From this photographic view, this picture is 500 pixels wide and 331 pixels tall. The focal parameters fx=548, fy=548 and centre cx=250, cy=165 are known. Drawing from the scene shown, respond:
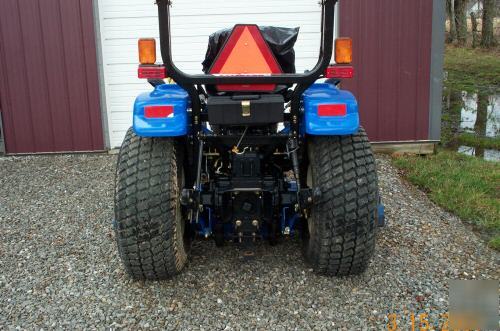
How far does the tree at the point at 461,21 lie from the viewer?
2026cm

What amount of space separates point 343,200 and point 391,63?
4.26 meters

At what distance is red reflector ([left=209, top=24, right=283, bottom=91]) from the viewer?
124 inches

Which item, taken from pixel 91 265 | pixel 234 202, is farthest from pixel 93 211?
pixel 234 202

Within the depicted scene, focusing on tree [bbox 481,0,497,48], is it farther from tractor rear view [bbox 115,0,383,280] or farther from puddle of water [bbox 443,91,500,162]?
tractor rear view [bbox 115,0,383,280]

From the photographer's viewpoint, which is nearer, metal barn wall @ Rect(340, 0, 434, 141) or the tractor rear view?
the tractor rear view

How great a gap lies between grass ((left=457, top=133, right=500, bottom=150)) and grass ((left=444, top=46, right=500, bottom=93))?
490 centimetres

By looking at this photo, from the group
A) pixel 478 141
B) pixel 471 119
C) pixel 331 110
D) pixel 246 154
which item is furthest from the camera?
pixel 471 119

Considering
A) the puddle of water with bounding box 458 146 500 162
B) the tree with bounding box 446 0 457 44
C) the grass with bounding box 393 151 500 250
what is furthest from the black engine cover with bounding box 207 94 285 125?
the tree with bounding box 446 0 457 44

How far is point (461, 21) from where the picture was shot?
20.7 m

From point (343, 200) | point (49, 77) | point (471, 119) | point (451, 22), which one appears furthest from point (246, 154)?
point (451, 22)

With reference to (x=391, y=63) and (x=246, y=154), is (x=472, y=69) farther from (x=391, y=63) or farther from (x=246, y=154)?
(x=246, y=154)

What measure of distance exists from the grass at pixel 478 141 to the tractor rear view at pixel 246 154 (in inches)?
207

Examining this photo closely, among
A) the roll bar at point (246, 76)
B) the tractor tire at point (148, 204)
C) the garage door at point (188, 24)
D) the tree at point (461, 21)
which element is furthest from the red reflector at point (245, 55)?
the tree at point (461, 21)

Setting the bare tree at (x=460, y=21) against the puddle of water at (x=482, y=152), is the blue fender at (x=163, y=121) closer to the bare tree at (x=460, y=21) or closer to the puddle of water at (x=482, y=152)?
the puddle of water at (x=482, y=152)
